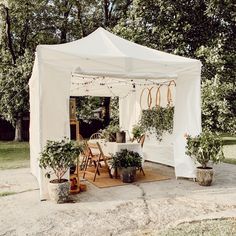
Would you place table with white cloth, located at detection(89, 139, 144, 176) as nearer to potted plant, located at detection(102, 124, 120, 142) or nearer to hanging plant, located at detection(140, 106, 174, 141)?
potted plant, located at detection(102, 124, 120, 142)

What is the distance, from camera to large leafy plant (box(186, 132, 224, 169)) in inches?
240

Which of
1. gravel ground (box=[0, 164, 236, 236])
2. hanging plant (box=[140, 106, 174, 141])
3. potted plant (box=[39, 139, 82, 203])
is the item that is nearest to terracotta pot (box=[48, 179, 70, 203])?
potted plant (box=[39, 139, 82, 203])

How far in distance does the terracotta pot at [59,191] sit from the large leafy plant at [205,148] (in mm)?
2527

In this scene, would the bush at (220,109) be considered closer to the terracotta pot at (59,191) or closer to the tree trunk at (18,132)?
the terracotta pot at (59,191)

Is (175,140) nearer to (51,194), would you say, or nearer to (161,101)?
(161,101)

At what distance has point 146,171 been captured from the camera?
7.74 m

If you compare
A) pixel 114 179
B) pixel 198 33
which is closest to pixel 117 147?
pixel 114 179

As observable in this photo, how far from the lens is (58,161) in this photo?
506 centimetres

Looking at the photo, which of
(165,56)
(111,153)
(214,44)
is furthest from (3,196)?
(214,44)

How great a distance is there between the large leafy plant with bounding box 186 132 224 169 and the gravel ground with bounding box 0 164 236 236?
51 cm

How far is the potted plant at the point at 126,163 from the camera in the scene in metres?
6.46

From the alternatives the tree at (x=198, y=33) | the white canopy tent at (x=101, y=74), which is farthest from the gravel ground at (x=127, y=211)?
the tree at (x=198, y=33)

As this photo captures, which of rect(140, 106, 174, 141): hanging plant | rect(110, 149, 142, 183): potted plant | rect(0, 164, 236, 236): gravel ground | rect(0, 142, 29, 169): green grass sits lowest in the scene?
rect(0, 164, 236, 236): gravel ground

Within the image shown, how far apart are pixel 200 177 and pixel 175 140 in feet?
3.27
